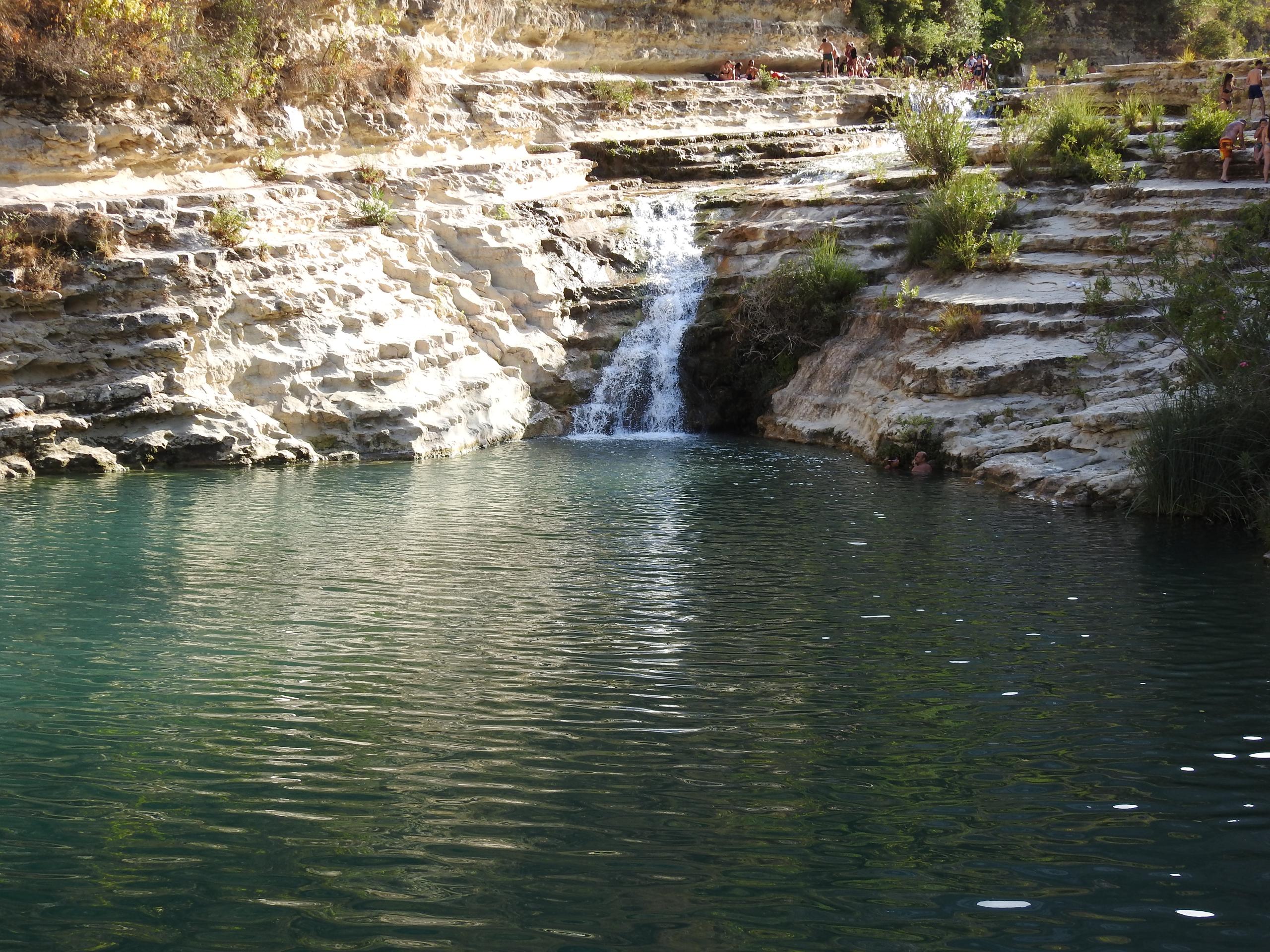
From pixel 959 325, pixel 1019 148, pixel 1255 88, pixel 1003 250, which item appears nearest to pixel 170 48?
pixel 959 325

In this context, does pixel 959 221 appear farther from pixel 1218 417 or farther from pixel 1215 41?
pixel 1215 41

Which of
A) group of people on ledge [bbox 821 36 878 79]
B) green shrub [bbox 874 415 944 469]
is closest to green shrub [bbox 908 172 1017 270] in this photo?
green shrub [bbox 874 415 944 469]

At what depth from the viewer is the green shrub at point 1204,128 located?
21.7 meters

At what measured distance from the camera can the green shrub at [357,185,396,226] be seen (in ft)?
72.3

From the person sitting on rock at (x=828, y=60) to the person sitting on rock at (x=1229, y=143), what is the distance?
15994mm

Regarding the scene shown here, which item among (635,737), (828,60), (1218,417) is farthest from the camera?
(828,60)

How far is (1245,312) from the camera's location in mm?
14156

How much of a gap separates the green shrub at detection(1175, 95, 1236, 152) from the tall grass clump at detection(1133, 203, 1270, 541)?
292 inches

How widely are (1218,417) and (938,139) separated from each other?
435 inches

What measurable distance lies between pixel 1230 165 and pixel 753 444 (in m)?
8.96

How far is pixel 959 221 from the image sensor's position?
20984 mm

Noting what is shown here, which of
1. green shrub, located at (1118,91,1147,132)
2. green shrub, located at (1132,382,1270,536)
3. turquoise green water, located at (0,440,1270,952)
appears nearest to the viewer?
turquoise green water, located at (0,440,1270,952)

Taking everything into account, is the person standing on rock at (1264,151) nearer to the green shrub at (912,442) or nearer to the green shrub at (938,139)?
the green shrub at (938,139)

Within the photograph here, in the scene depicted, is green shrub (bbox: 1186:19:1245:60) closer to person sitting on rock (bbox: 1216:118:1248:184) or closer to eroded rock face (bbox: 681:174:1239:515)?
eroded rock face (bbox: 681:174:1239:515)
